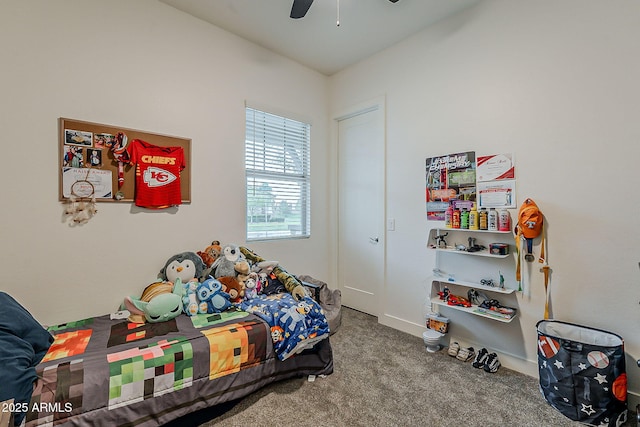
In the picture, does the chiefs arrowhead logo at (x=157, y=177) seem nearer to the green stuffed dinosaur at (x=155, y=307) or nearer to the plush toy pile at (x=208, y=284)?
the plush toy pile at (x=208, y=284)

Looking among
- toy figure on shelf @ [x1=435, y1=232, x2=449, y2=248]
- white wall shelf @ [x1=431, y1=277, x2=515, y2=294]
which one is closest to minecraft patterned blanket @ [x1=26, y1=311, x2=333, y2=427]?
white wall shelf @ [x1=431, y1=277, x2=515, y2=294]

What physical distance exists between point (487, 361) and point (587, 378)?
2.11 feet

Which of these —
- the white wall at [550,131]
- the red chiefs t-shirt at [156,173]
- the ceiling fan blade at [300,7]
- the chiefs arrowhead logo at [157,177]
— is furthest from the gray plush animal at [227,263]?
the ceiling fan blade at [300,7]

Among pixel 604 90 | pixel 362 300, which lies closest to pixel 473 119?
pixel 604 90

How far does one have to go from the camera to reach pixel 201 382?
169 cm

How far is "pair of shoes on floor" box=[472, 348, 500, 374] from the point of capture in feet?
7.24

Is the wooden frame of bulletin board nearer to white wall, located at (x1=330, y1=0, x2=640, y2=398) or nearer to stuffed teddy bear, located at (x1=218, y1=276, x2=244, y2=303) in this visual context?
stuffed teddy bear, located at (x1=218, y1=276, x2=244, y2=303)

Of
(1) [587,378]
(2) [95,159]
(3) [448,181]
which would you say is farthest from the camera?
(3) [448,181]

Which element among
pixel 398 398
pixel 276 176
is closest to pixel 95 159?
pixel 276 176

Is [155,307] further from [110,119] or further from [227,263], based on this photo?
[110,119]

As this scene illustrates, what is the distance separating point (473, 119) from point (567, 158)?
2.49ft

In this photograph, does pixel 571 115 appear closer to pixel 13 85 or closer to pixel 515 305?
pixel 515 305

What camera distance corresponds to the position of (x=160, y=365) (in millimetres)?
1580

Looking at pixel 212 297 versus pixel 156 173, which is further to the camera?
pixel 156 173
